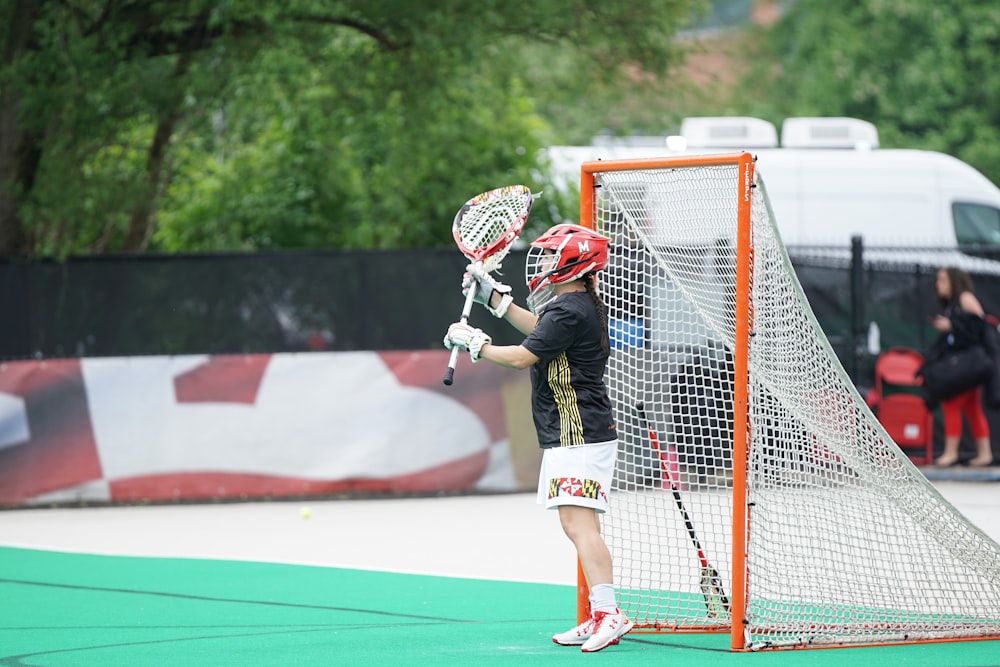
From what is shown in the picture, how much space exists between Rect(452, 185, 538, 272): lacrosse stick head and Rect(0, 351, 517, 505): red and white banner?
6392 millimetres

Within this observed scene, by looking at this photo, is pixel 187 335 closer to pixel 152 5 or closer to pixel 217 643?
pixel 152 5

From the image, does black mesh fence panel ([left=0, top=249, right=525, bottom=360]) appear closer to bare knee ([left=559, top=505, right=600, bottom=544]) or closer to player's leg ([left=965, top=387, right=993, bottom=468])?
player's leg ([left=965, top=387, right=993, bottom=468])

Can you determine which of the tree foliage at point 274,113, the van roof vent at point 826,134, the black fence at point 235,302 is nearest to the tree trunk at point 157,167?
the tree foliage at point 274,113

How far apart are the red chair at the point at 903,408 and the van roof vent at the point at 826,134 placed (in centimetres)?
427

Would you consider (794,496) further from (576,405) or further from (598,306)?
(598,306)

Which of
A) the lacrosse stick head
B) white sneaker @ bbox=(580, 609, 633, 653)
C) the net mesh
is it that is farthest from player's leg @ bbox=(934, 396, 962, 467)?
the lacrosse stick head

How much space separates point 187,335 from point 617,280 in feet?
20.8

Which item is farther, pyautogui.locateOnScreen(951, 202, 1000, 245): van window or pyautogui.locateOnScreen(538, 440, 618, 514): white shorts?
pyautogui.locateOnScreen(951, 202, 1000, 245): van window

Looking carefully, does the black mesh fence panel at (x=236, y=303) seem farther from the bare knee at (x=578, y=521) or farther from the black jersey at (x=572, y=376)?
the bare knee at (x=578, y=521)

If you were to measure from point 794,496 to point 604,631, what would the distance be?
117 centimetres

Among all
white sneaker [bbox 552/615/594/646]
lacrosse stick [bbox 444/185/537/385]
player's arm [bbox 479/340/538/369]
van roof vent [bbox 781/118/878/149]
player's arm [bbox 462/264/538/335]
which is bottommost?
white sneaker [bbox 552/615/594/646]

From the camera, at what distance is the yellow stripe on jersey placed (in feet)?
22.2

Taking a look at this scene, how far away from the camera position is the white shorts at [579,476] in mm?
6734

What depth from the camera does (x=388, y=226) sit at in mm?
16422
